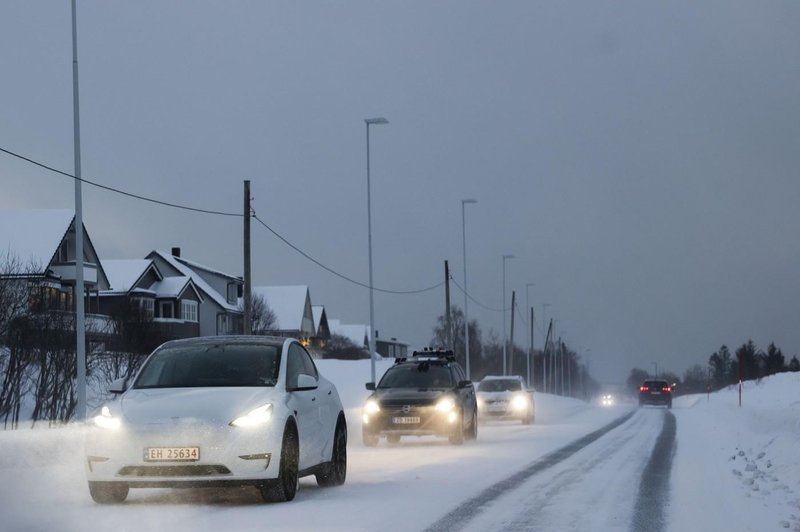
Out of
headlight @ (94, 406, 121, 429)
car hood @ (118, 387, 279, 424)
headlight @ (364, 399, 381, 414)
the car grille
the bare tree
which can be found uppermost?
the bare tree

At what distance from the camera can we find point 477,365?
479ft

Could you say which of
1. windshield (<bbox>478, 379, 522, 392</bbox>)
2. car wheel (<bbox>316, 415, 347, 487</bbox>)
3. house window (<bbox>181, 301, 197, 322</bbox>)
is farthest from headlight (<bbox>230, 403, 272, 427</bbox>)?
house window (<bbox>181, 301, 197, 322</bbox>)

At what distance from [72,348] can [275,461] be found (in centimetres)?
2246

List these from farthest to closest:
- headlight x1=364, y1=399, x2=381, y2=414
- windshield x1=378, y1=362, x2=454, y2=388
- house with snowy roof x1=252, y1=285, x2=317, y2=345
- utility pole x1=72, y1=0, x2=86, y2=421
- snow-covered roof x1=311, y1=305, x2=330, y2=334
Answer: snow-covered roof x1=311, y1=305, x2=330, y2=334 < house with snowy roof x1=252, y1=285, x2=317, y2=345 < windshield x1=378, y1=362, x2=454, y2=388 < headlight x1=364, y1=399, x2=381, y2=414 < utility pole x1=72, y1=0, x2=86, y2=421

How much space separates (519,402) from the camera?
36156 millimetres

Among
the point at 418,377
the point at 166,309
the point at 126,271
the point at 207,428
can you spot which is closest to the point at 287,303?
the point at 166,309

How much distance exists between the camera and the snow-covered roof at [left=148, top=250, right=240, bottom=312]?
8656cm

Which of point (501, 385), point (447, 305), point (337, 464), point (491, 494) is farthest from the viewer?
point (447, 305)

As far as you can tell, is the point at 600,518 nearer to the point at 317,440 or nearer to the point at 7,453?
the point at 317,440

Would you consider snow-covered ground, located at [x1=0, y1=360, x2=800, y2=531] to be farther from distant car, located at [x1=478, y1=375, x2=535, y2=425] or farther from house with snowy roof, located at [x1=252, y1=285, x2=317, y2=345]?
house with snowy roof, located at [x1=252, y1=285, x2=317, y2=345]

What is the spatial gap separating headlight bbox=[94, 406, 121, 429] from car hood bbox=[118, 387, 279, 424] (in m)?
0.10

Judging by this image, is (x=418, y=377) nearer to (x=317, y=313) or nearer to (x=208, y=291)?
(x=208, y=291)

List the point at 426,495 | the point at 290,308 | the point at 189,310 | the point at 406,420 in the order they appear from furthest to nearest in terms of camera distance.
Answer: the point at 290,308 → the point at 189,310 → the point at 406,420 → the point at 426,495

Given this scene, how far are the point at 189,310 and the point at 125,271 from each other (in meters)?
7.06
